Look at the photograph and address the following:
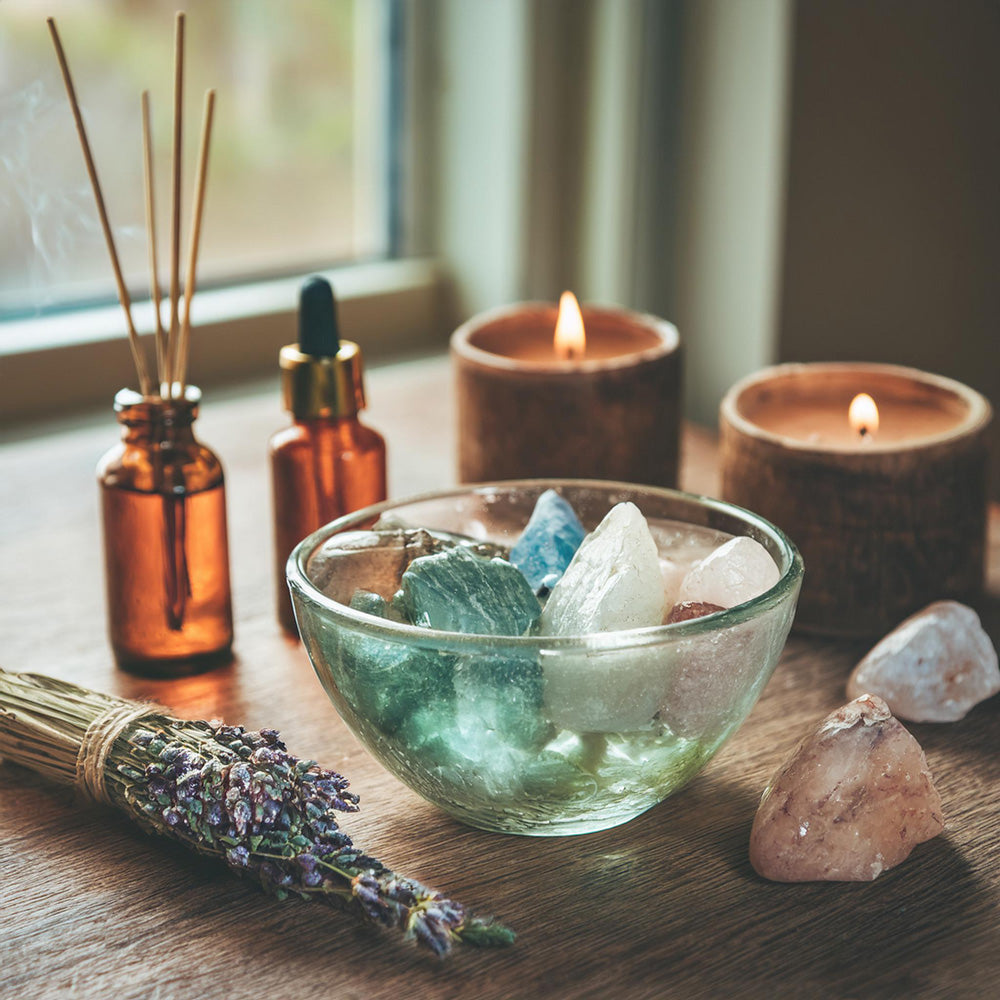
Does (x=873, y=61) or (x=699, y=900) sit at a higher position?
(x=873, y=61)

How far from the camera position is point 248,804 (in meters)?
0.61

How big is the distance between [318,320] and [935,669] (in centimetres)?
43

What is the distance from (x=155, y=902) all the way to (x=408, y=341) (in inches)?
44.9

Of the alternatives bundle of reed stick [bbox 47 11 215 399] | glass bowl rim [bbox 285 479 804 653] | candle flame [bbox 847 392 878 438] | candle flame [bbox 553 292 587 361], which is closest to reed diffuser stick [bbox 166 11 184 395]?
bundle of reed stick [bbox 47 11 215 399]

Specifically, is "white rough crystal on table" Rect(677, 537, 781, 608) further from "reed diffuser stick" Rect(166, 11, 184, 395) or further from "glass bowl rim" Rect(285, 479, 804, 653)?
"reed diffuser stick" Rect(166, 11, 184, 395)

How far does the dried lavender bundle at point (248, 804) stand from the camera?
1.92ft

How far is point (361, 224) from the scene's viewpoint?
5.57 ft

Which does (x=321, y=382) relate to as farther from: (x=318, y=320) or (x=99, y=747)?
(x=99, y=747)

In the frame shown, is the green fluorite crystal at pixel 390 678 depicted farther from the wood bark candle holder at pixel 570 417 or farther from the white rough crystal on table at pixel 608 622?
the wood bark candle holder at pixel 570 417

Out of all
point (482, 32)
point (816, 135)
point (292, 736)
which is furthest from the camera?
point (482, 32)

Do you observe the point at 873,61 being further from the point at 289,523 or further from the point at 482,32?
the point at 289,523

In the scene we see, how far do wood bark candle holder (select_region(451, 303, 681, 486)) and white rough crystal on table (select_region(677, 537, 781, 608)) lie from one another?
33 centimetres

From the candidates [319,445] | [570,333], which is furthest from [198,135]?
[319,445]

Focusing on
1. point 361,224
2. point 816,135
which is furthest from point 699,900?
point 361,224
